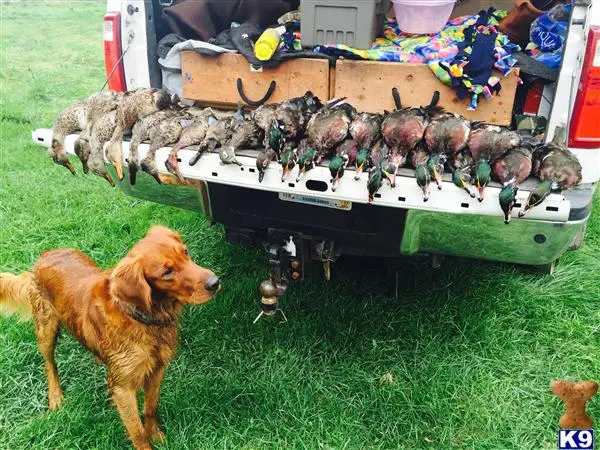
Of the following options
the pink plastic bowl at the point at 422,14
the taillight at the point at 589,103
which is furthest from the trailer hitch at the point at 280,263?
the pink plastic bowl at the point at 422,14

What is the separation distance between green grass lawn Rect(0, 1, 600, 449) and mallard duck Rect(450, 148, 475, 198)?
48.9 inches

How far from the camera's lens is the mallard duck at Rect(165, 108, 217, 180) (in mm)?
3066

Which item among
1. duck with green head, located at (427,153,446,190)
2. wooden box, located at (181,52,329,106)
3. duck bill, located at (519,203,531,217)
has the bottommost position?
duck bill, located at (519,203,531,217)

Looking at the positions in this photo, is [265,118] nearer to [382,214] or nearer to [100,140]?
[382,214]

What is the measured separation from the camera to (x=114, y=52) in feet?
13.0

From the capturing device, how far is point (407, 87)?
3484 millimetres

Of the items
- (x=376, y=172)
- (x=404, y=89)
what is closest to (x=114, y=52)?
(x=404, y=89)

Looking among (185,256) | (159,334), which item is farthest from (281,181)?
(159,334)

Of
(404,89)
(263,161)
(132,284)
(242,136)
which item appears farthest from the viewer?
(404,89)

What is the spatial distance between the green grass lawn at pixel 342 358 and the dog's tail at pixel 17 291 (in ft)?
1.57

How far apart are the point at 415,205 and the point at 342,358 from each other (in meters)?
1.28

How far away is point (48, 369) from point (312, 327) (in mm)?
1552

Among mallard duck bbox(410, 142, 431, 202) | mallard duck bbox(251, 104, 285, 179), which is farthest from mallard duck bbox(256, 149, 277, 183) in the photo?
mallard duck bbox(410, 142, 431, 202)

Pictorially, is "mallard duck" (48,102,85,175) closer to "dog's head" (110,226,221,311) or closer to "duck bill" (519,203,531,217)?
"dog's head" (110,226,221,311)
